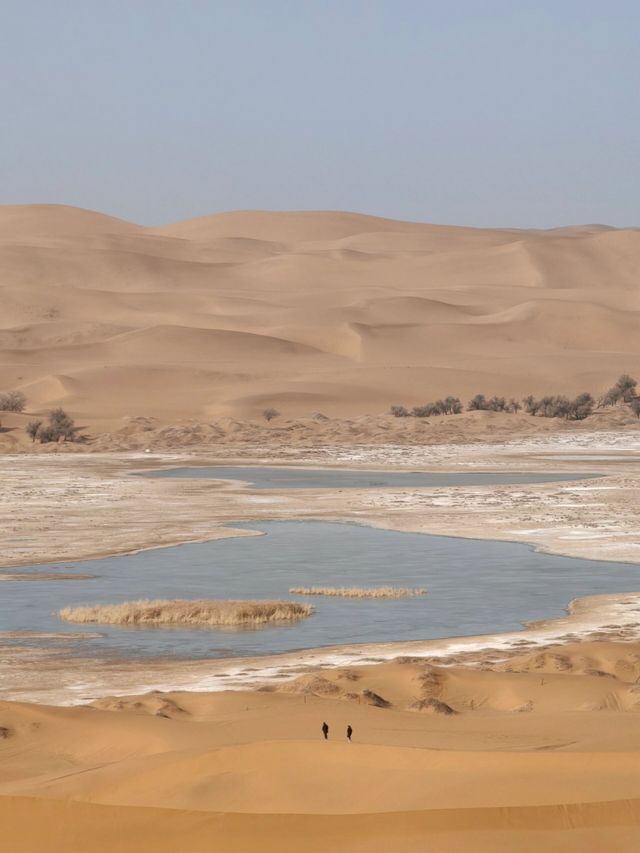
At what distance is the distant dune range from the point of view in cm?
6925

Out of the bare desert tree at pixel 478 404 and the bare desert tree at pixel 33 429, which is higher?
the bare desert tree at pixel 478 404

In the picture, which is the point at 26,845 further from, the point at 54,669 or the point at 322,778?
the point at 54,669

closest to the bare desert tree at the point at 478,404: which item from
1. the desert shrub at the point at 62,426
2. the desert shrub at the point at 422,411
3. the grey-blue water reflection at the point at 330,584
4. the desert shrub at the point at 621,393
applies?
the desert shrub at the point at 422,411

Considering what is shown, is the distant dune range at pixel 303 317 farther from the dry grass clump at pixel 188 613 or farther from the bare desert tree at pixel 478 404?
the dry grass clump at pixel 188 613

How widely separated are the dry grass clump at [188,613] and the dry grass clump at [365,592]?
1458 mm

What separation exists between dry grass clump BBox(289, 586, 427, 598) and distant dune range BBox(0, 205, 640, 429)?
39651 millimetres

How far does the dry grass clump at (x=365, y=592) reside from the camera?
18.7 m

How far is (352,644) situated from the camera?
598 inches

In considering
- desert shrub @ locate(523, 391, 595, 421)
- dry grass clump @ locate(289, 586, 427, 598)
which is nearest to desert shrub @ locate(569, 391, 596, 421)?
desert shrub @ locate(523, 391, 595, 421)

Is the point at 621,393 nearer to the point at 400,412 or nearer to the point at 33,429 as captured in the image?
the point at 400,412

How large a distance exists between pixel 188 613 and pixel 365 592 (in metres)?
2.77

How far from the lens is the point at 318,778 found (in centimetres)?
734

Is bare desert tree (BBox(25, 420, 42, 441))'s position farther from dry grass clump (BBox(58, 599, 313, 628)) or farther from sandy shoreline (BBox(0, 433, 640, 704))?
dry grass clump (BBox(58, 599, 313, 628))

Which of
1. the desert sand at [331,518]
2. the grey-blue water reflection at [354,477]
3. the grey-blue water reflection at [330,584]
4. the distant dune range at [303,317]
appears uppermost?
the distant dune range at [303,317]
